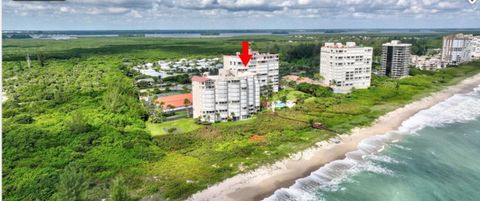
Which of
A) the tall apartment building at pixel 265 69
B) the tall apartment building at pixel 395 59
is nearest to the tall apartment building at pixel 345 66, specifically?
the tall apartment building at pixel 265 69

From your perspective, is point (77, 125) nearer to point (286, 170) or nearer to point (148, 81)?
point (286, 170)

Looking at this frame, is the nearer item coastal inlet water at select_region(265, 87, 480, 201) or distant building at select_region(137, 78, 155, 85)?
coastal inlet water at select_region(265, 87, 480, 201)

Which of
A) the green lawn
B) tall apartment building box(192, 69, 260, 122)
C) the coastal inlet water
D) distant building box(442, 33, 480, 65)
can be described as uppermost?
distant building box(442, 33, 480, 65)

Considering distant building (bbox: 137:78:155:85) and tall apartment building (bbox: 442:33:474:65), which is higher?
tall apartment building (bbox: 442:33:474:65)

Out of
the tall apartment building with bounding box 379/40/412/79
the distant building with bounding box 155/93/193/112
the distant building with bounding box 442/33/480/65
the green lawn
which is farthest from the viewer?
the distant building with bounding box 442/33/480/65

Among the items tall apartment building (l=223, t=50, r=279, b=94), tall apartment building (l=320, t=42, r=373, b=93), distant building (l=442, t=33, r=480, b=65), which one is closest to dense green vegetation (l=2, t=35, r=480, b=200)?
tall apartment building (l=320, t=42, r=373, b=93)

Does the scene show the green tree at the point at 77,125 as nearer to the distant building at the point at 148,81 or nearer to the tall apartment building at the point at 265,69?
the tall apartment building at the point at 265,69

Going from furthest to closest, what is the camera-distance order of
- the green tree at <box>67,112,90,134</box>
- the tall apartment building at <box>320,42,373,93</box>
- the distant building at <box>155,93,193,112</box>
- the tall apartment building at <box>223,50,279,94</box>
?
the tall apartment building at <box>320,42,373,93</box>, the tall apartment building at <box>223,50,279,94</box>, the distant building at <box>155,93,193,112</box>, the green tree at <box>67,112,90,134</box>

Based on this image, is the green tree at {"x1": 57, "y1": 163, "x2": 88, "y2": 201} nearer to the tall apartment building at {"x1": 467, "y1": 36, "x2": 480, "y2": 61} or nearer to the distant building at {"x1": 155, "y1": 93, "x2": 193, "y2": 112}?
the distant building at {"x1": 155, "y1": 93, "x2": 193, "y2": 112}
